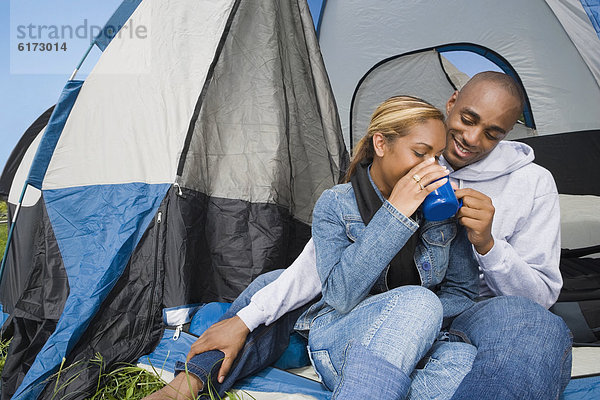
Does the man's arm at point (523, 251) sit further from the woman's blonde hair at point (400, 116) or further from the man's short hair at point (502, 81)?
the man's short hair at point (502, 81)

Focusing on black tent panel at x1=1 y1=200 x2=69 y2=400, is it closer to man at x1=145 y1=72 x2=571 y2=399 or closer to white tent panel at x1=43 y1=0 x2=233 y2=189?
white tent panel at x1=43 y1=0 x2=233 y2=189

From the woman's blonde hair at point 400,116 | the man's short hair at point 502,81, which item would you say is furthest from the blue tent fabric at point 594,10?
the woman's blonde hair at point 400,116

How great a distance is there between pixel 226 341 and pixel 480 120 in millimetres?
927

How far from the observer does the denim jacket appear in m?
0.99

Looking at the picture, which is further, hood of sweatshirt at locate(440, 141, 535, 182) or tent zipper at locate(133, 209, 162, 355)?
tent zipper at locate(133, 209, 162, 355)

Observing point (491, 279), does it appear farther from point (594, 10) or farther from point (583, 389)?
point (594, 10)

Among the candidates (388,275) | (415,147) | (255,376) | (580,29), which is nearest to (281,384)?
(255,376)

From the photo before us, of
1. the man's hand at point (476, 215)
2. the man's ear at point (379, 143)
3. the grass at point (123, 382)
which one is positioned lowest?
the grass at point (123, 382)

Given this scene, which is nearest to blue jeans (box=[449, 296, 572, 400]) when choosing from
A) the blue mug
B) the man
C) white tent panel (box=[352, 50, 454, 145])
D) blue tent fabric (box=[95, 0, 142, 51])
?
the man

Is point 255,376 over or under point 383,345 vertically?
under

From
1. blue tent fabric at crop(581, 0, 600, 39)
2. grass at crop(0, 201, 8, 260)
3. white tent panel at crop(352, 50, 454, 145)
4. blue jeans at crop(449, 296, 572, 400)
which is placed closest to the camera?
blue jeans at crop(449, 296, 572, 400)

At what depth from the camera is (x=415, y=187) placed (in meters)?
1.02

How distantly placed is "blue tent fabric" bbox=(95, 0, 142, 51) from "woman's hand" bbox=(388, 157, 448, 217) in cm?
146

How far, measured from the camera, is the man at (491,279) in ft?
2.96
